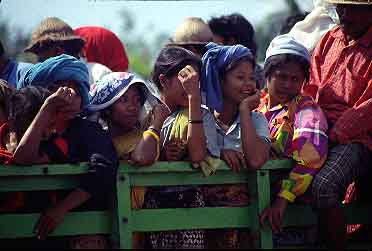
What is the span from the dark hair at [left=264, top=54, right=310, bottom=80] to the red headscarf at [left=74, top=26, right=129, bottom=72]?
90.0 inches

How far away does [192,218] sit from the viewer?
444cm


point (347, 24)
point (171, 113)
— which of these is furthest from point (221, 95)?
point (347, 24)

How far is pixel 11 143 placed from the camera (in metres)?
4.49

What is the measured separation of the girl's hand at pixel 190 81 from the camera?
179 inches

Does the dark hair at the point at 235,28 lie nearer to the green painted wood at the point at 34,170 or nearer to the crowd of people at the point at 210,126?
the crowd of people at the point at 210,126

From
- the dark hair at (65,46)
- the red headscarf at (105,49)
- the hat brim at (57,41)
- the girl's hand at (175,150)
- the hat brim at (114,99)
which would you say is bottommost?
the girl's hand at (175,150)

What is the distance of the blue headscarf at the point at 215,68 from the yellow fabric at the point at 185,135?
172 millimetres

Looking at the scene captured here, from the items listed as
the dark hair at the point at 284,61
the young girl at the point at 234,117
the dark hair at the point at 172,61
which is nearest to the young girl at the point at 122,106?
the dark hair at the point at 172,61

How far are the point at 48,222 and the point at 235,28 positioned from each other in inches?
138

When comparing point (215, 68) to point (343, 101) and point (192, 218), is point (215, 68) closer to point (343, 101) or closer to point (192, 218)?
point (343, 101)

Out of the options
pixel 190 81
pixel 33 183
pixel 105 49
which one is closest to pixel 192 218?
pixel 190 81

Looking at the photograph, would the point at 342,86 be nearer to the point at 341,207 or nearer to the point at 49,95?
the point at 341,207

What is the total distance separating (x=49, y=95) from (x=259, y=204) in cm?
131

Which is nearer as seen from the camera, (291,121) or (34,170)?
(34,170)
